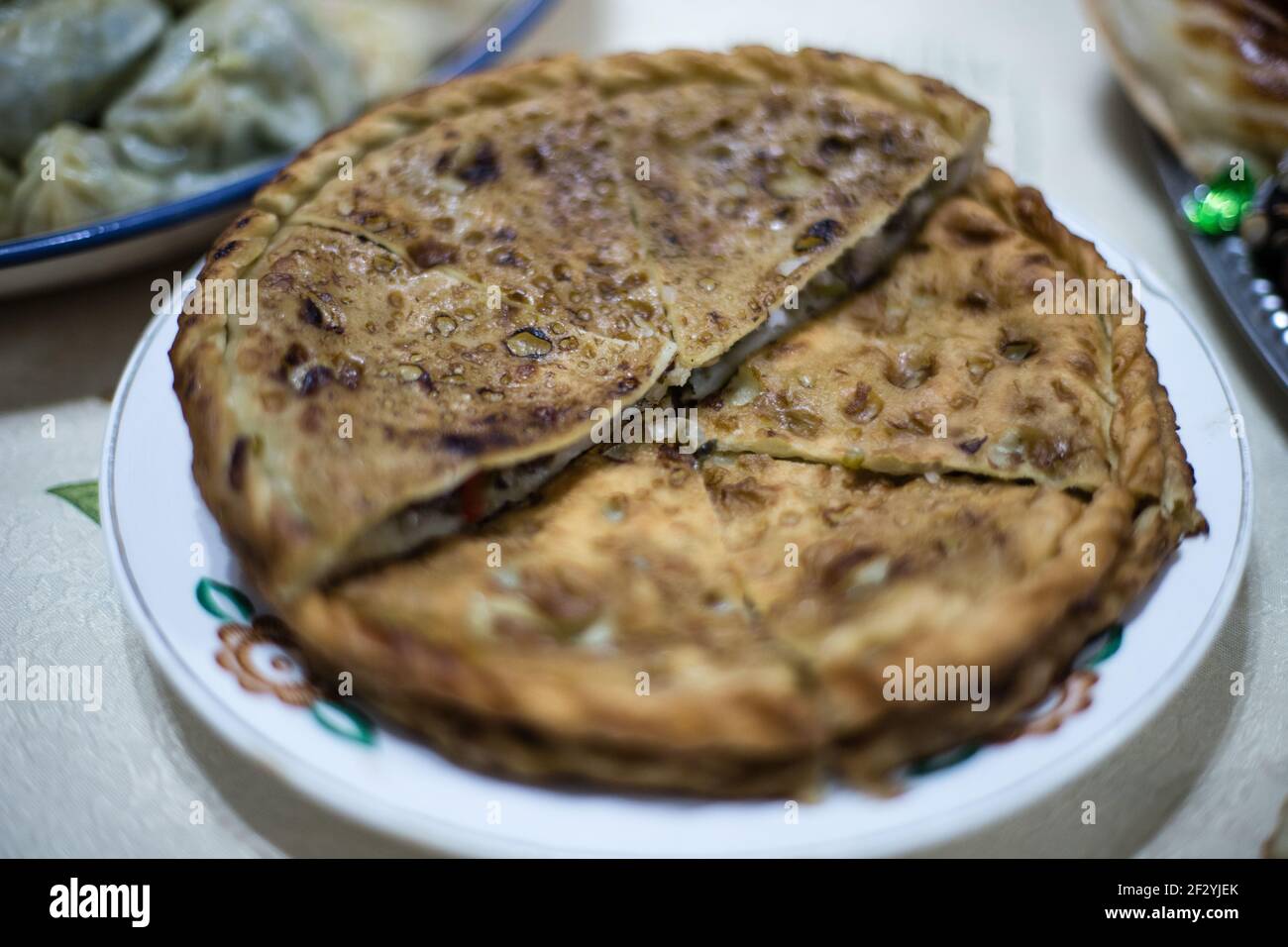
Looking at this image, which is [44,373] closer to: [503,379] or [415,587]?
[503,379]

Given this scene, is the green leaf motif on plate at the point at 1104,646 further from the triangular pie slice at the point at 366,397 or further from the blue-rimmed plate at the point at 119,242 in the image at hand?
the blue-rimmed plate at the point at 119,242

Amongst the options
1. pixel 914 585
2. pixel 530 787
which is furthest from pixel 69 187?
pixel 914 585

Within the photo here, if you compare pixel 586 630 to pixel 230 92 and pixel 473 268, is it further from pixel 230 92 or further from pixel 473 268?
pixel 230 92

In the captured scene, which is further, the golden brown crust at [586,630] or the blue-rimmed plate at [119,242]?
the blue-rimmed plate at [119,242]

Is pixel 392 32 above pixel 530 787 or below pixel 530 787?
above

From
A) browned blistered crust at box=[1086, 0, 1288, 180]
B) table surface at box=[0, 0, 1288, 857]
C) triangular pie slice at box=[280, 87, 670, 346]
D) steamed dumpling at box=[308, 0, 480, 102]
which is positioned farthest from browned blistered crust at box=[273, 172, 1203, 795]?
steamed dumpling at box=[308, 0, 480, 102]

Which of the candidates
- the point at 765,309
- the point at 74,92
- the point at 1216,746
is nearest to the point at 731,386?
the point at 765,309

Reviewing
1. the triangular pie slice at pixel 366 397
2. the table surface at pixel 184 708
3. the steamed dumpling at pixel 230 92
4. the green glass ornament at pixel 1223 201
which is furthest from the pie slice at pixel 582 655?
the steamed dumpling at pixel 230 92
